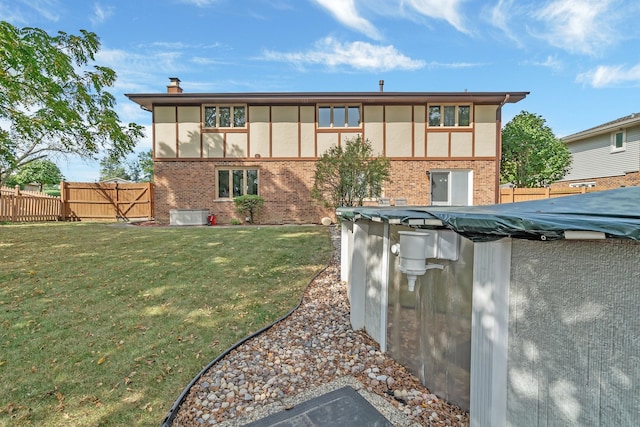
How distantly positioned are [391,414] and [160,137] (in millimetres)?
14303

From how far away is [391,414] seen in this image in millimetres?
2434

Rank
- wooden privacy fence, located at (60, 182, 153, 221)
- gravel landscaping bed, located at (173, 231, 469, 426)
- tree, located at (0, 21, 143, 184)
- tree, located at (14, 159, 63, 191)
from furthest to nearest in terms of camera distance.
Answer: tree, located at (14, 159, 63, 191)
wooden privacy fence, located at (60, 182, 153, 221)
tree, located at (0, 21, 143, 184)
gravel landscaping bed, located at (173, 231, 469, 426)

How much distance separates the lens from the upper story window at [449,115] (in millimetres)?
13703

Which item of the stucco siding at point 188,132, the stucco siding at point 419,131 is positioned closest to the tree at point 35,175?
the stucco siding at point 188,132

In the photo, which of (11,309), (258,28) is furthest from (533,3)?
(11,309)

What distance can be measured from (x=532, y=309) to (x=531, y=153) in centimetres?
1989

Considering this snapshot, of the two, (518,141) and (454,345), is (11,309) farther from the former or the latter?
(518,141)

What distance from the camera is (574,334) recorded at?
1.58m

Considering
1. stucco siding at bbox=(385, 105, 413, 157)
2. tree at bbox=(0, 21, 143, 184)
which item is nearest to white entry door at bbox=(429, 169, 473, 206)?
stucco siding at bbox=(385, 105, 413, 157)

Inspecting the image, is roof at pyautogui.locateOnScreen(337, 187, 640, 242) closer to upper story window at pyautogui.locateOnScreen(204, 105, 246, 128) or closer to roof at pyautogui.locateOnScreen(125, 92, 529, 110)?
roof at pyautogui.locateOnScreen(125, 92, 529, 110)

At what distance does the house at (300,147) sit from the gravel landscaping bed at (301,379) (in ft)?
32.8

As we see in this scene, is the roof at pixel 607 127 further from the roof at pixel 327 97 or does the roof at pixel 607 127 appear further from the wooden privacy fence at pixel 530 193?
the roof at pixel 327 97

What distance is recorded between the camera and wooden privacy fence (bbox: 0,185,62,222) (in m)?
13.8

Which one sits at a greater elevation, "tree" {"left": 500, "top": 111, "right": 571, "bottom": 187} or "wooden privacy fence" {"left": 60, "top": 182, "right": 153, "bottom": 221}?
"tree" {"left": 500, "top": 111, "right": 571, "bottom": 187}
